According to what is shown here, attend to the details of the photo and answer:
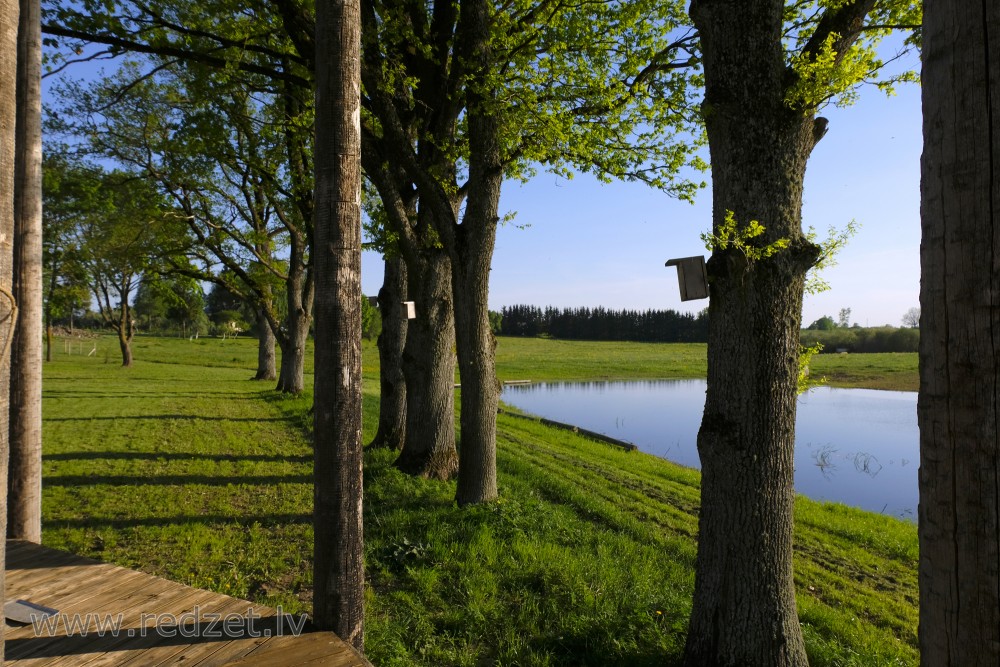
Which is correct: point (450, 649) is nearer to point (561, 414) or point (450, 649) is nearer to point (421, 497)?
point (421, 497)

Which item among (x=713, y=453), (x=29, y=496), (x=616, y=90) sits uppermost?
(x=616, y=90)

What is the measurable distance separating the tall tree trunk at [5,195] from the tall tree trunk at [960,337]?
9.85ft

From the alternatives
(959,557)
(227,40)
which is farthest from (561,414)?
(959,557)

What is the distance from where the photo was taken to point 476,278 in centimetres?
712

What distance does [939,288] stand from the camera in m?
1.64

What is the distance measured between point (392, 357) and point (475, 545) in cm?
495

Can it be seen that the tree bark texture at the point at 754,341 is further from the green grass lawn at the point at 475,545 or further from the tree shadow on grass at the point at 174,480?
the tree shadow on grass at the point at 174,480

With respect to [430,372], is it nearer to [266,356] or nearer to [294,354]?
[294,354]

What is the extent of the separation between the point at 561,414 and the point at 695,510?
16296 mm

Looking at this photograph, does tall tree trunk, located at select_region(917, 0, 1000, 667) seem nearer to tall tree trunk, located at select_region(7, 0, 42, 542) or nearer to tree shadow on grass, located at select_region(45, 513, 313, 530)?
tall tree trunk, located at select_region(7, 0, 42, 542)

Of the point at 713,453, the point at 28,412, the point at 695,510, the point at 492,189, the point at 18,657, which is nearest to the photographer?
the point at 18,657

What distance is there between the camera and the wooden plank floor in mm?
2959

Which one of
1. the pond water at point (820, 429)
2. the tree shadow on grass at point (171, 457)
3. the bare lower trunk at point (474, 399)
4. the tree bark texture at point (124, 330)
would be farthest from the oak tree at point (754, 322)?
the tree bark texture at point (124, 330)

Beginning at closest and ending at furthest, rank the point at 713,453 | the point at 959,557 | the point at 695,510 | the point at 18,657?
1. the point at 959,557
2. the point at 18,657
3. the point at 713,453
4. the point at 695,510
